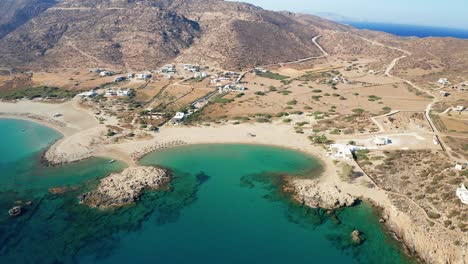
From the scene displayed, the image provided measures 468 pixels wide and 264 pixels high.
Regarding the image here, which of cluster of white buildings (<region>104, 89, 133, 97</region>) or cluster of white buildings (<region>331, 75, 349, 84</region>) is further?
cluster of white buildings (<region>331, 75, 349, 84</region>)

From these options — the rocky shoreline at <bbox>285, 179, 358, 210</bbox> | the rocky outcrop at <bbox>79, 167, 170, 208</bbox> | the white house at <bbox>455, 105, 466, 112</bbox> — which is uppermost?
the white house at <bbox>455, 105, 466, 112</bbox>

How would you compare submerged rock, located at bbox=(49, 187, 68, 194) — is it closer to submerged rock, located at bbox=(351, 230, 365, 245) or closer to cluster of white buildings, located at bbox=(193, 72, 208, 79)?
submerged rock, located at bbox=(351, 230, 365, 245)

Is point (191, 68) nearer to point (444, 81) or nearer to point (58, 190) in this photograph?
point (444, 81)

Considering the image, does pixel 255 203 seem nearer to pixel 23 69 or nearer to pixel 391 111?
pixel 391 111

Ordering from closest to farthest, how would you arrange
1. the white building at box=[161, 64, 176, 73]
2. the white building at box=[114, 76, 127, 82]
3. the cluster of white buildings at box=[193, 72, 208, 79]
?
the white building at box=[114, 76, 127, 82], the cluster of white buildings at box=[193, 72, 208, 79], the white building at box=[161, 64, 176, 73]

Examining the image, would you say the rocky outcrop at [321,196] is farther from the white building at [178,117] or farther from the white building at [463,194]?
the white building at [178,117]

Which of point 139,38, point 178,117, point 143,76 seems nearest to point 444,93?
point 178,117

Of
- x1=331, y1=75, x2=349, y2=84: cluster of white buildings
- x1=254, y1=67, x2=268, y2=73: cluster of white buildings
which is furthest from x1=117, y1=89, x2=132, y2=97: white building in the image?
x1=331, y1=75, x2=349, y2=84: cluster of white buildings
